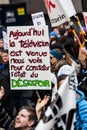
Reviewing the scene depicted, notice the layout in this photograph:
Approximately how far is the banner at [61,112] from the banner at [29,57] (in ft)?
4.26

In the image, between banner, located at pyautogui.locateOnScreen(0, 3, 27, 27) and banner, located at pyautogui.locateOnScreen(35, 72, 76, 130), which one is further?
banner, located at pyautogui.locateOnScreen(0, 3, 27, 27)

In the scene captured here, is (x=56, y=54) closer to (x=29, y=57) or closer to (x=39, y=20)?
(x=29, y=57)

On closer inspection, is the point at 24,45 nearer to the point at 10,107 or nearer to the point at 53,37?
the point at 10,107

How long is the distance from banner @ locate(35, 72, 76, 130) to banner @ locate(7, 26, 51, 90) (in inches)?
51.1

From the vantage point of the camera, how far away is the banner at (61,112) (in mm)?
4184

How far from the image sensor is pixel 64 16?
870 cm

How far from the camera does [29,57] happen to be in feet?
18.9

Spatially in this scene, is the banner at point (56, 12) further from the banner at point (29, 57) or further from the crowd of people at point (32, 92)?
the banner at point (29, 57)

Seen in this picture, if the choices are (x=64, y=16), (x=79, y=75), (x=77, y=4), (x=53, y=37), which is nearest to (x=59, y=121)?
(x=79, y=75)

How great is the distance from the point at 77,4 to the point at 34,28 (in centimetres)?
1926

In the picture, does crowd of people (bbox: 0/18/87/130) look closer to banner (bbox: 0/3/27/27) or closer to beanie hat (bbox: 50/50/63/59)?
beanie hat (bbox: 50/50/63/59)

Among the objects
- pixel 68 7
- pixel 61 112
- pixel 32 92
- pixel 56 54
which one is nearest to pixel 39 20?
pixel 68 7

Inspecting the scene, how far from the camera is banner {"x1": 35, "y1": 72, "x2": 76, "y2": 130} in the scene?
13.7 ft

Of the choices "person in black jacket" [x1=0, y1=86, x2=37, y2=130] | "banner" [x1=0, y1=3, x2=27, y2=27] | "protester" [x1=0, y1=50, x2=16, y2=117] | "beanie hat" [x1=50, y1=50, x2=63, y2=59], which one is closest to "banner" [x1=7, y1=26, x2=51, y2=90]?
"person in black jacket" [x1=0, y1=86, x2=37, y2=130]
